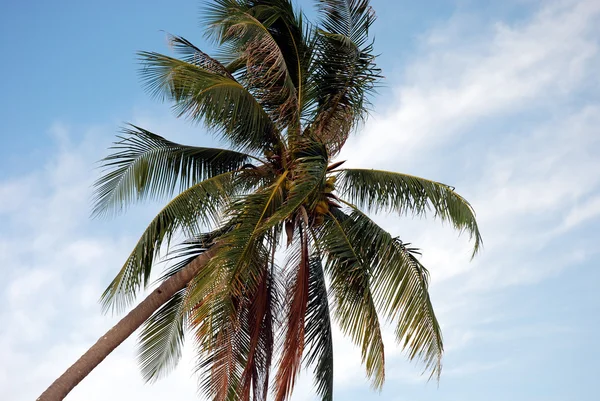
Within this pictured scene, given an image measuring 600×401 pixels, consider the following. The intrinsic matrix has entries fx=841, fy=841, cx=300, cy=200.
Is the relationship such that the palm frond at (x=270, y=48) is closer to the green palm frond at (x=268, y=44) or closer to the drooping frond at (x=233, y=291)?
the green palm frond at (x=268, y=44)

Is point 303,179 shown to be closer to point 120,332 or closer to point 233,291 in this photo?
point 233,291

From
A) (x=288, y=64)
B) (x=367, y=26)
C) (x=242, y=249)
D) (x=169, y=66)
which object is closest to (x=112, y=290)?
(x=242, y=249)

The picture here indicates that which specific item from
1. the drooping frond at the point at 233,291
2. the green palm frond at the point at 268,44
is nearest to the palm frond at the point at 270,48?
the green palm frond at the point at 268,44

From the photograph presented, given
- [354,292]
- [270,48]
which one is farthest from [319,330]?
[270,48]

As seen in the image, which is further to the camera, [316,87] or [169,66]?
[316,87]

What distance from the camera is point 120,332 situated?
12281mm

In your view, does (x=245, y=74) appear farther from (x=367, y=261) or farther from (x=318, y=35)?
(x=367, y=261)

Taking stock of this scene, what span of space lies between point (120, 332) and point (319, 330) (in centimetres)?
307

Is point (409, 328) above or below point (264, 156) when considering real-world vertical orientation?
below

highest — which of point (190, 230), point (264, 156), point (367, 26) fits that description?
point (367, 26)

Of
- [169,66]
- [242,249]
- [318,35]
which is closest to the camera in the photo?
[242,249]

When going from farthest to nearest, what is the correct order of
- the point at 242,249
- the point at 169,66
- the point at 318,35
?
the point at 318,35
the point at 169,66
the point at 242,249

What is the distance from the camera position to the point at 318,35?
13.3 metres

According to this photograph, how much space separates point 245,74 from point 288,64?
2.36 ft
